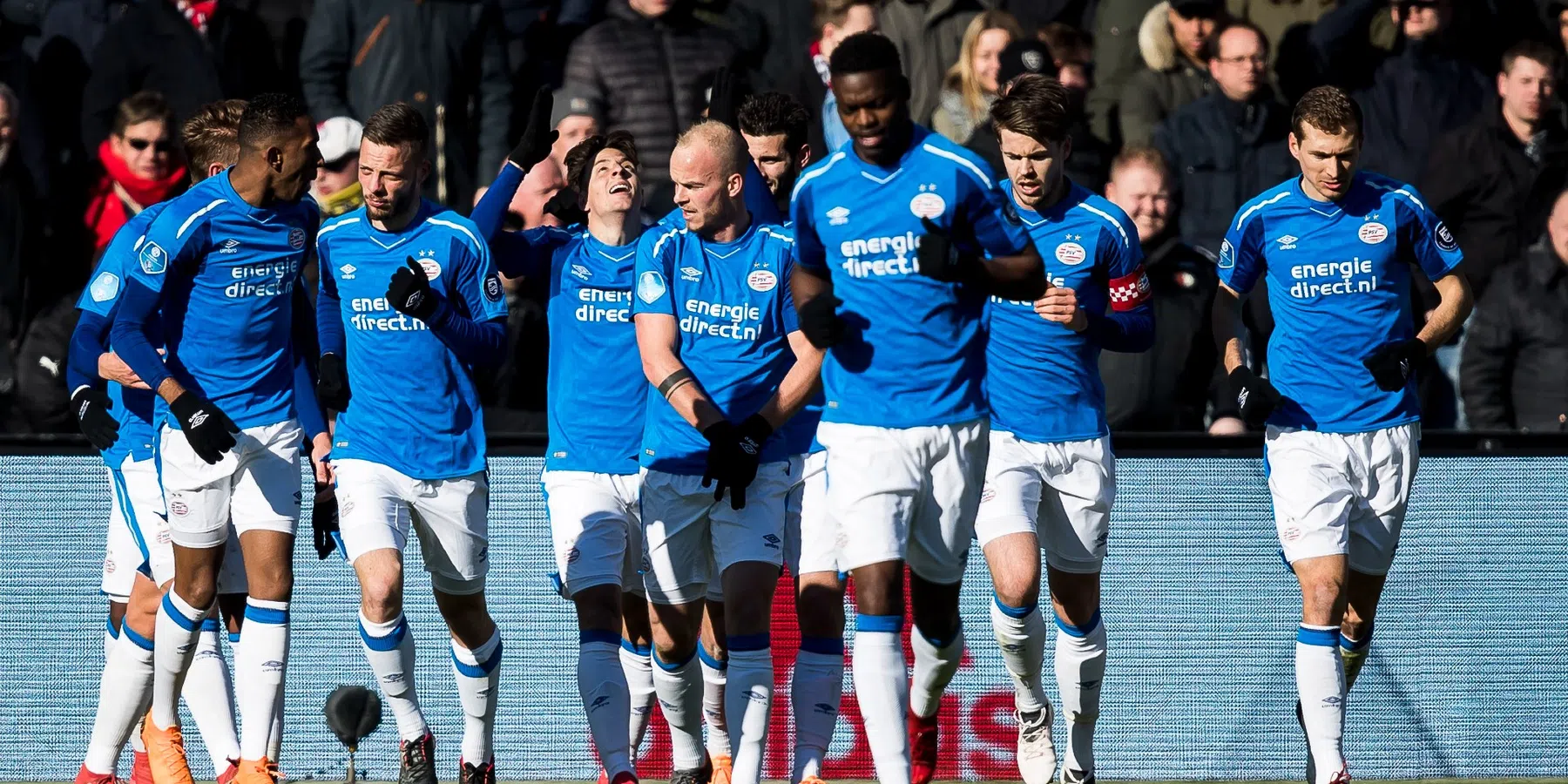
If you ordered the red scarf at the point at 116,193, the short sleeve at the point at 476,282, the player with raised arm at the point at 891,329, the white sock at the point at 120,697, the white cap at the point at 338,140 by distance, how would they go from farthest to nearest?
the red scarf at the point at 116,193
the white cap at the point at 338,140
the white sock at the point at 120,697
the short sleeve at the point at 476,282
the player with raised arm at the point at 891,329

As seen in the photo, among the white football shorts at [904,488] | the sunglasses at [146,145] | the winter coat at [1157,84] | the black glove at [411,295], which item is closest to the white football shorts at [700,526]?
the white football shorts at [904,488]

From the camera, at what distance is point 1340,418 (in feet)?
24.9

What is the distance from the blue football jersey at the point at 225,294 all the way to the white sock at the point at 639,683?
1769mm

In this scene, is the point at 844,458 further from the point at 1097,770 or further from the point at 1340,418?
the point at 1097,770

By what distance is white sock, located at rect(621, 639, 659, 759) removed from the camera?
803 cm

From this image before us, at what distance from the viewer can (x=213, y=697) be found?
7.56 m

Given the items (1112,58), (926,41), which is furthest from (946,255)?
(1112,58)

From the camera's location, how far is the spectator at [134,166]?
9.85m

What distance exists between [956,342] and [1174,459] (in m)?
2.73

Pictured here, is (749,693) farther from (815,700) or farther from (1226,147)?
(1226,147)

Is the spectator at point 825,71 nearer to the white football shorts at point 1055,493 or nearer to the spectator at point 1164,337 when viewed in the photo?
the spectator at point 1164,337

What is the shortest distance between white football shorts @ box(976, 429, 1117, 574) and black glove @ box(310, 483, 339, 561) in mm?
2639

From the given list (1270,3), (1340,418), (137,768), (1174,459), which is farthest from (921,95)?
(137,768)

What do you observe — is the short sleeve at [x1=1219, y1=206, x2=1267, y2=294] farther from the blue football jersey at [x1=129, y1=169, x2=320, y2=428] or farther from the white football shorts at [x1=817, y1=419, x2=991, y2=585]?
the blue football jersey at [x1=129, y1=169, x2=320, y2=428]
